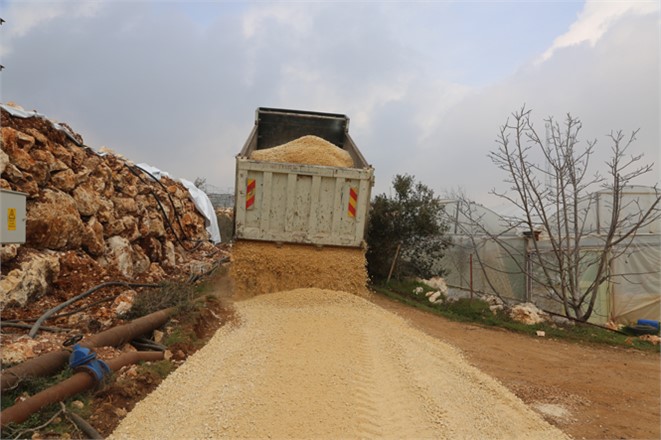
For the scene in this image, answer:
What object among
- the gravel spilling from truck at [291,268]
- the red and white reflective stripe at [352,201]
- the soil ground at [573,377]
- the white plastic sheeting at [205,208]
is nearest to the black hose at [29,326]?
the gravel spilling from truck at [291,268]

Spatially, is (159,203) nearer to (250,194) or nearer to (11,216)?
(250,194)

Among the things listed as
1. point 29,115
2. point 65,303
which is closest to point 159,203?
point 29,115

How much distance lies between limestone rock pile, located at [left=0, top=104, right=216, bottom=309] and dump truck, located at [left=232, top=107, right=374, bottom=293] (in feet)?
7.69

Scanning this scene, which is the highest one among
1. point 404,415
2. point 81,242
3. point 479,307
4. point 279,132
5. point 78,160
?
point 279,132

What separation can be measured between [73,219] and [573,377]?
7273mm

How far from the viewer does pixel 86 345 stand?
155 inches

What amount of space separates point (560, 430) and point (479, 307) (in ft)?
19.7

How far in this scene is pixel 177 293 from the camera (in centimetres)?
589

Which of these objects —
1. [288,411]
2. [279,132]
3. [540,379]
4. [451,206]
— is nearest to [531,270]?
[451,206]

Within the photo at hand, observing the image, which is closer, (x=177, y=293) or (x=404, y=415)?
(x=404, y=415)

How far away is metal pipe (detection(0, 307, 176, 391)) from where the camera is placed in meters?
3.21

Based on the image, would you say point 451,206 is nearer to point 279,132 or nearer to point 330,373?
point 279,132

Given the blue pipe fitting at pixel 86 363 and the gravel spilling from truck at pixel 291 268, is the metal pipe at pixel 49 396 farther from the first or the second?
the gravel spilling from truck at pixel 291 268

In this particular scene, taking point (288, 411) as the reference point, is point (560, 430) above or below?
below
